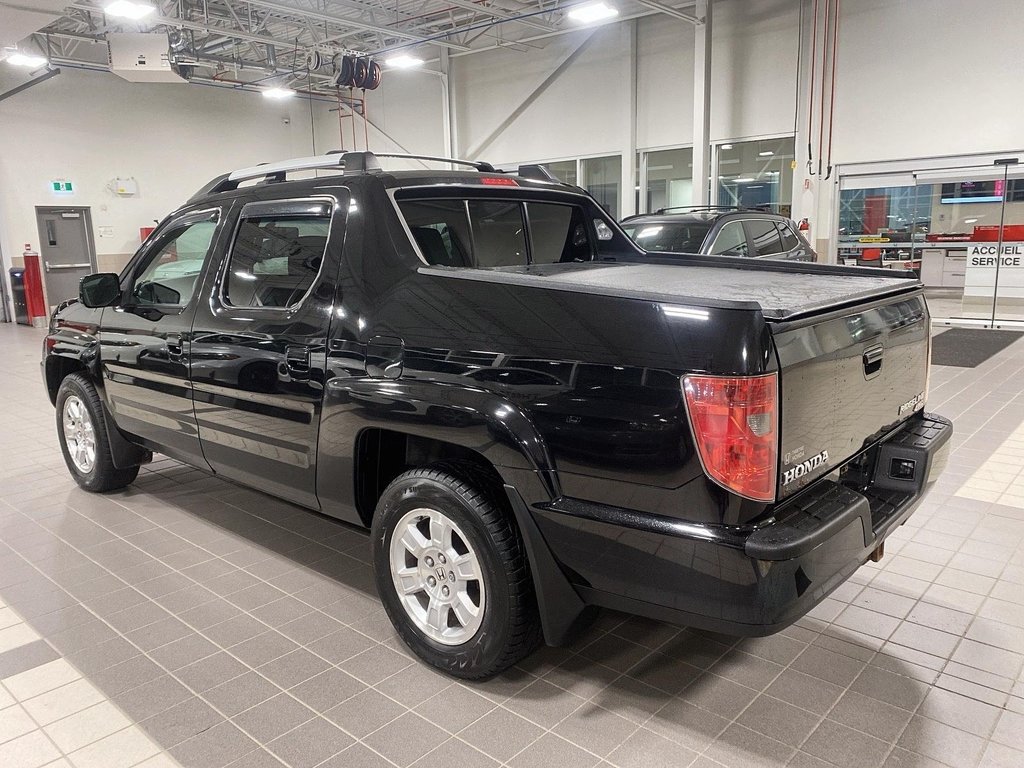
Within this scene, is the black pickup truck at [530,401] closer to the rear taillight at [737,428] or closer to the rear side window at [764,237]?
the rear taillight at [737,428]

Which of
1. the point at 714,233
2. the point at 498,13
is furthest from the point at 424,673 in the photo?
the point at 498,13

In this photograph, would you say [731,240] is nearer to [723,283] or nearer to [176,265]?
[723,283]

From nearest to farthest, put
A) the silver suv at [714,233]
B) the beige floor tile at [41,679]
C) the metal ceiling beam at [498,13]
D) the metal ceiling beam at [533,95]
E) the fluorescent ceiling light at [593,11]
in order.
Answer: the beige floor tile at [41,679]
the silver suv at [714,233]
the fluorescent ceiling light at [593,11]
the metal ceiling beam at [498,13]
the metal ceiling beam at [533,95]

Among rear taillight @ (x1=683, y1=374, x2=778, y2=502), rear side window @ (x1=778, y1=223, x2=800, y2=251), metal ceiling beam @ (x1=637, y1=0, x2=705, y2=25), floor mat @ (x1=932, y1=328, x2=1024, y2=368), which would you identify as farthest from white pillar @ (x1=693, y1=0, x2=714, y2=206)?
rear taillight @ (x1=683, y1=374, x2=778, y2=502)

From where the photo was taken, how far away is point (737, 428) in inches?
71.7

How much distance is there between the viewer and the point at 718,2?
1246 cm

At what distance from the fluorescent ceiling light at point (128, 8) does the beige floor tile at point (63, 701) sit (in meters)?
9.03

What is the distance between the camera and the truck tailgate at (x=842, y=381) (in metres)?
1.92

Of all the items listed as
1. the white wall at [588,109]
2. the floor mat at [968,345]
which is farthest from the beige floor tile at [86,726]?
the white wall at [588,109]

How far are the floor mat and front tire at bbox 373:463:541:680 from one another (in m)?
7.52

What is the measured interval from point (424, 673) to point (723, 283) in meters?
1.72

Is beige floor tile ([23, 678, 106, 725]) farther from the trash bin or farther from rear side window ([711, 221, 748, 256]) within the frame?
the trash bin

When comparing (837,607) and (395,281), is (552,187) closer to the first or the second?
(395,281)

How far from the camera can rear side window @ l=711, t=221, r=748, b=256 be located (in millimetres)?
7275
